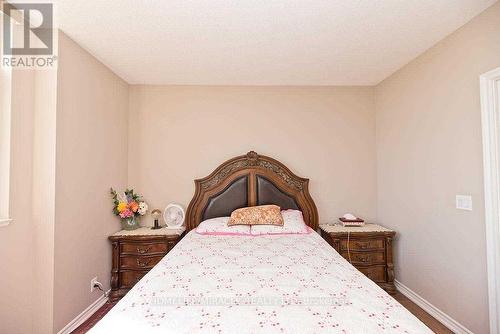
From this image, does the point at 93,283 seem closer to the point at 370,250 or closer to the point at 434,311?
the point at 370,250

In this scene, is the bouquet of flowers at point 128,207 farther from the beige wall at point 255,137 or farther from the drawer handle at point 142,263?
the drawer handle at point 142,263

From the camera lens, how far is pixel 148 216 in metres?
3.41

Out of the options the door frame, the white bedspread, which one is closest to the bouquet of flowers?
the white bedspread

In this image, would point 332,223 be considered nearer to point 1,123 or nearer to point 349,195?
point 349,195

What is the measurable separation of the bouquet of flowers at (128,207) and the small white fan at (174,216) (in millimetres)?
253

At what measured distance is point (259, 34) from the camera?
227 centimetres

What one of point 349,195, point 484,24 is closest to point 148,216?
point 349,195

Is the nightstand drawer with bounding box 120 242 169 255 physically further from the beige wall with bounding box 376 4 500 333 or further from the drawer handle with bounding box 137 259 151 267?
the beige wall with bounding box 376 4 500 333

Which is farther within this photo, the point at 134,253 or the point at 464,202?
the point at 134,253

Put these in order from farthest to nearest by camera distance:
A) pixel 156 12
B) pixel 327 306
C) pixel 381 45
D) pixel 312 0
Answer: pixel 381 45, pixel 156 12, pixel 312 0, pixel 327 306

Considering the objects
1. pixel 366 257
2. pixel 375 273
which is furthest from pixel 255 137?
pixel 375 273

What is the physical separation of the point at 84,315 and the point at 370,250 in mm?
2922

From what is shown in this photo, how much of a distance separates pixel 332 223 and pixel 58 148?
2.99 metres

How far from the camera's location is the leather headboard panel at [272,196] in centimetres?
331
